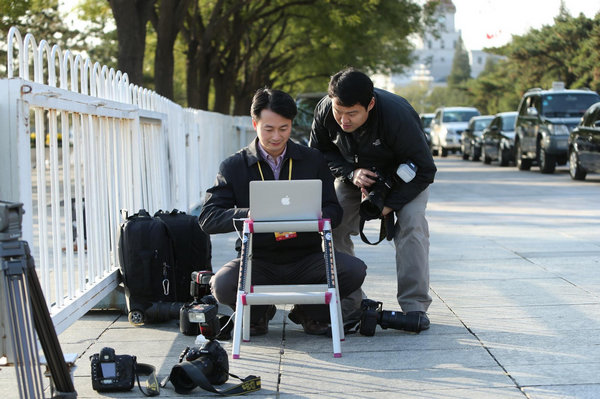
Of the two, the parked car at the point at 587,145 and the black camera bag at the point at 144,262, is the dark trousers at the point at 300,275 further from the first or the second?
the parked car at the point at 587,145

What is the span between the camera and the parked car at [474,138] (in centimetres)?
3394

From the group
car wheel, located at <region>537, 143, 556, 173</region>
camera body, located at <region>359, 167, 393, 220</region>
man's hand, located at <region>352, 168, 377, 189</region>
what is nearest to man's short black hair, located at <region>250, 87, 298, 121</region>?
man's hand, located at <region>352, 168, 377, 189</region>

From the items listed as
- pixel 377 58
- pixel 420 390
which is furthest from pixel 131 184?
pixel 377 58

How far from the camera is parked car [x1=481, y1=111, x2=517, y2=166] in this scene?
92.8 ft

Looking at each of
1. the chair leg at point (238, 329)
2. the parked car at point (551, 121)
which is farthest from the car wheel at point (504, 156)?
the chair leg at point (238, 329)

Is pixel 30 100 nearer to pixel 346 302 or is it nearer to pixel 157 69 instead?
pixel 346 302

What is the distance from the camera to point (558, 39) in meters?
51.2

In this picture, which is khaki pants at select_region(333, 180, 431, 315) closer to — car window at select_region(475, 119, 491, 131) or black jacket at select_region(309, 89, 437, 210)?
black jacket at select_region(309, 89, 437, 210)

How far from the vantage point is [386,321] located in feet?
19.2

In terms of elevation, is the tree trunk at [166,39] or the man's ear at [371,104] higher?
the tree trunk at [166,39]

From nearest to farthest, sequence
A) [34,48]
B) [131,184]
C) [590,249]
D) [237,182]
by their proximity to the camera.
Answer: [34,48] → [237,182] → [131,184] → [590,249]

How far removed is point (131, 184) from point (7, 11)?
1060cm

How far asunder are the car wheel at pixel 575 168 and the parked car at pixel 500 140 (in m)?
7.99

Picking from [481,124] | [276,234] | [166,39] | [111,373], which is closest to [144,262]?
[276,234]
